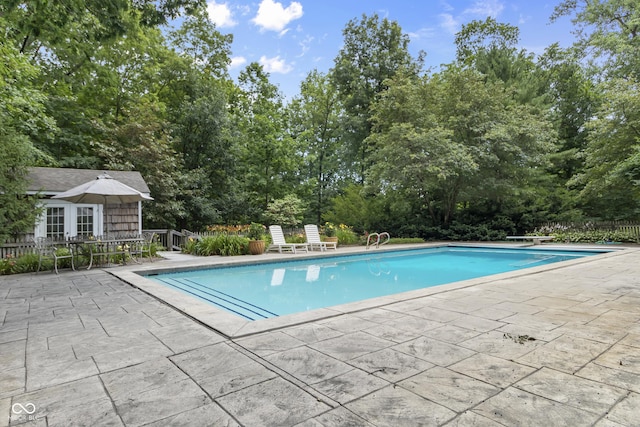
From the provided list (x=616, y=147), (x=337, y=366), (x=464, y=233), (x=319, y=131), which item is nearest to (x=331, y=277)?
(x=337, y=366)

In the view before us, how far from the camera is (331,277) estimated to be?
767 centimetres

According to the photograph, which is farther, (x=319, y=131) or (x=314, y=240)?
(x=319, y=131)

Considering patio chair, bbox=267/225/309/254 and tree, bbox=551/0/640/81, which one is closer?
patio chair, bbox=267/225/309/254

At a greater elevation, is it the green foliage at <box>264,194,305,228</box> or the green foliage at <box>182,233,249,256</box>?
the green foliage at <box>264,194,305,228</box>

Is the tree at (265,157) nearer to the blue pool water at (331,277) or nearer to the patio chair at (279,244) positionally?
the patio chair at (279,244)

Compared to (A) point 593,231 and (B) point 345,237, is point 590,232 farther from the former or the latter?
(B) point 345,237

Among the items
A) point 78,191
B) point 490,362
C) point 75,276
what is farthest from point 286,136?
point 490,362

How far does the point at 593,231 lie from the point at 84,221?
→ 57.2ft

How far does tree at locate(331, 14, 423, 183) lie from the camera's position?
19.7 metres

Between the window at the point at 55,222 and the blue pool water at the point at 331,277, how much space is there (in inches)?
204

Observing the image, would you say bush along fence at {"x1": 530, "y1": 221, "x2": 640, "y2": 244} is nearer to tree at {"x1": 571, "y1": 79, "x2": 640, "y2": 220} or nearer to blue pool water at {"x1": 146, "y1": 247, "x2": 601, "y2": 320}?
tree at {"x1": 571, "y1": 79, "x2": 640, "y2": 220}

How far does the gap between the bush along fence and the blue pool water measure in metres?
2.89

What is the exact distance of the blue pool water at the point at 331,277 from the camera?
17.8ft

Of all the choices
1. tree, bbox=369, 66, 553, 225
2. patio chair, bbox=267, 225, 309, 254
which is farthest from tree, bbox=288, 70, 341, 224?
patio chair, bbox=267, 225, 309, 254
